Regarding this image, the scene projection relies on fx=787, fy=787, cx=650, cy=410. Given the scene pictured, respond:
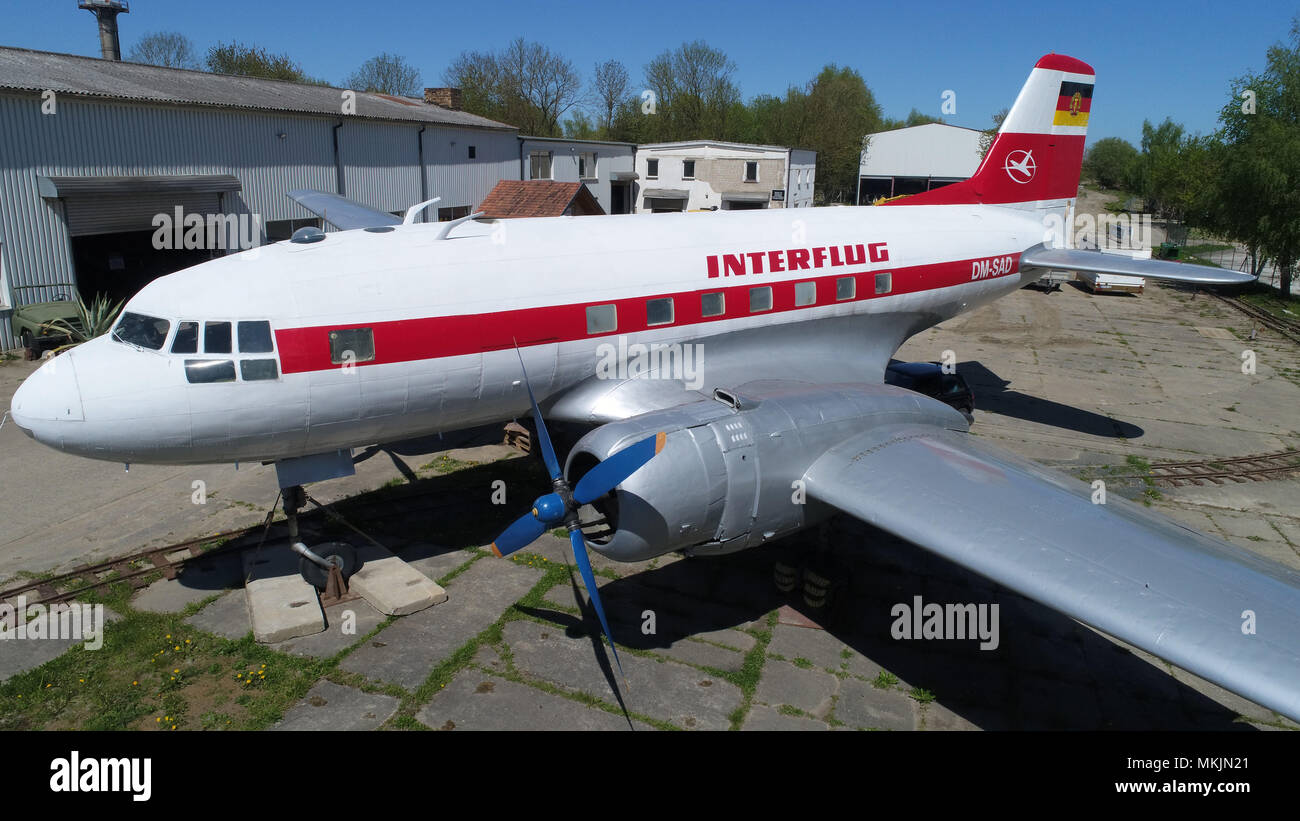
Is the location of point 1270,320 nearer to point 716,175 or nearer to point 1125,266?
point 1125,266

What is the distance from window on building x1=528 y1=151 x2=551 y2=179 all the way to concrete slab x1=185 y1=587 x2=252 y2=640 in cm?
3655

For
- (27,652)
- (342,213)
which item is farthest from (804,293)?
(342,213)

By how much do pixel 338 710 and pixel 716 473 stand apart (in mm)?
5107

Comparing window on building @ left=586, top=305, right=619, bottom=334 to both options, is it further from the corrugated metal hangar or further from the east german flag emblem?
the corrugated metal hangar

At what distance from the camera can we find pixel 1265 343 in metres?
30.0

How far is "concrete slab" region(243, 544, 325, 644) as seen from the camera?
1021cm

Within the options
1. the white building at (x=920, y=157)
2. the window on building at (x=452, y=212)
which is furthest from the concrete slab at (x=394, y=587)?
the white building at (x=920, y=157)

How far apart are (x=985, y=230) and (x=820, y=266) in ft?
18.5

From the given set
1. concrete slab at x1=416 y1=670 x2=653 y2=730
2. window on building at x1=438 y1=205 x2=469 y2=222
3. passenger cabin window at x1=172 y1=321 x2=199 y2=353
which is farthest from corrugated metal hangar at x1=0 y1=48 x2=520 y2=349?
concrete slab at x1=416 y1=670 x2=653 y2=730

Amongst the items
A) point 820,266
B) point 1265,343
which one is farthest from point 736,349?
point 1265,343

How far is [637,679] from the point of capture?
9703 mm

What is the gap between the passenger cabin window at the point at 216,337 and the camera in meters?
9.73
